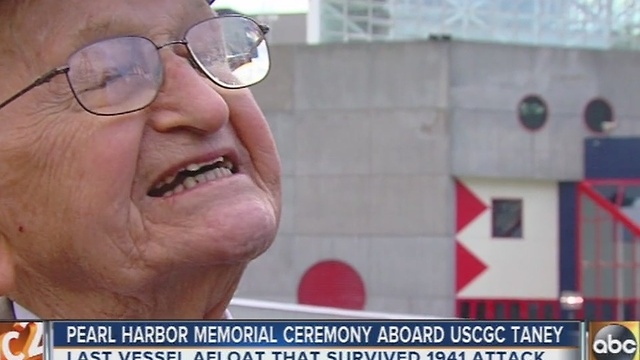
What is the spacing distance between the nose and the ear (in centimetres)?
41

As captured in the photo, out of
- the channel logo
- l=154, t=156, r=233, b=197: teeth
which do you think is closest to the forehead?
l=154, t=156, r=233, b=197: teeth

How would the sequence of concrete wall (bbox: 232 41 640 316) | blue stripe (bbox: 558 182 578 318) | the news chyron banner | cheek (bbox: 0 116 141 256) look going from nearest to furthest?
the news chyron banner, cheek (bbox: 0 116 141 256), concrete wall (bbox: 232 41 640 316), blue stripe (bbox: 558 182 578 318)

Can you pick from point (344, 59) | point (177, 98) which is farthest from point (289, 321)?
point (344, 59)

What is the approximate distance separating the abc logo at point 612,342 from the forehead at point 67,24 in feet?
3.60

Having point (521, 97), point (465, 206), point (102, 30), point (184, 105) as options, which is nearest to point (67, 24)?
point (102, 30)

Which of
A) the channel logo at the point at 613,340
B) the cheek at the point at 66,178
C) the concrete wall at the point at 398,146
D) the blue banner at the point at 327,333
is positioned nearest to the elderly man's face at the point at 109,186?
the cheek at the point at 66,178

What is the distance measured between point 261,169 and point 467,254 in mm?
11766

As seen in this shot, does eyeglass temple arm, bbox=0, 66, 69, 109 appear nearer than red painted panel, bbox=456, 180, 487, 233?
Yes

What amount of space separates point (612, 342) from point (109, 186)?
1.04m

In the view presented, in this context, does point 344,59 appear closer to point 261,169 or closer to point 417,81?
point 417,81

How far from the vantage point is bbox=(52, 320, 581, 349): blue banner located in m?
2.21

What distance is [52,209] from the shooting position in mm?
2350

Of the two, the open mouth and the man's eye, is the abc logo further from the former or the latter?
the man's eye

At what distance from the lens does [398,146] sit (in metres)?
14.0
